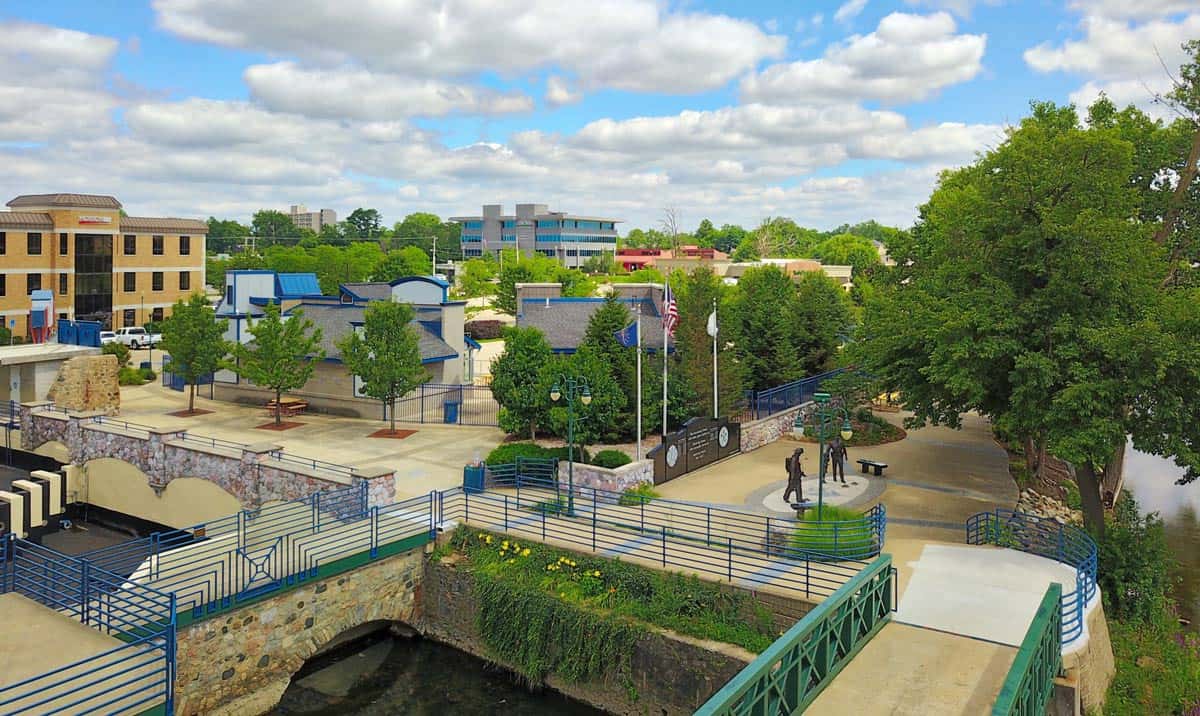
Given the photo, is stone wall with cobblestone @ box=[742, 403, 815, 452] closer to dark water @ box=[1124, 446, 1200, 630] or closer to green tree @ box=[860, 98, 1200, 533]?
green tree @ box=[860, 98, 1200, 533]

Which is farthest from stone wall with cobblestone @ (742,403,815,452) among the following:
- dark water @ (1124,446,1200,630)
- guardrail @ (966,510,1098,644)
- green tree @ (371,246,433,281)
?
green tree @ (371,246,433,281)

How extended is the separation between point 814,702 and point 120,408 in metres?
35.4

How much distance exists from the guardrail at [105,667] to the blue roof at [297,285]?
2697 cm

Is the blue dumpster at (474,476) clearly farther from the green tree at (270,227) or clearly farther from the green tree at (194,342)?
the green tree at (270,227)

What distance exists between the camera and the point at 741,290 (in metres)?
45.5

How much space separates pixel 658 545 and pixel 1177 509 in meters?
22.7

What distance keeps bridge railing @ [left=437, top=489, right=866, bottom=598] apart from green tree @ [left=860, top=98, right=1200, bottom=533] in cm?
571

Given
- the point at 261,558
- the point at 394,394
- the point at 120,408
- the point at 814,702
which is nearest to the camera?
the point at 814,702

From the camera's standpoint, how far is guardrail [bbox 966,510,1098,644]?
15.4 m

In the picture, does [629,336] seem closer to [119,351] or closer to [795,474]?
[795,474]

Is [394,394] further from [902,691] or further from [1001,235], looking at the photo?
[902,691]

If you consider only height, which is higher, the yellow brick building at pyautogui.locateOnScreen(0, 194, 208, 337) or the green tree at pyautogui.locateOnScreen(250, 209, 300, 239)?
the green tree at pyautogui.locateOnScreen(250, 209, 300, 239)

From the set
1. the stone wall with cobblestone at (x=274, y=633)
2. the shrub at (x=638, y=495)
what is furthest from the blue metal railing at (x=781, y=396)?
the stone wall with cobblestone at (x=274, y=633)

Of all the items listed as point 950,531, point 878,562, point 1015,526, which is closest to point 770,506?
point 950,531
